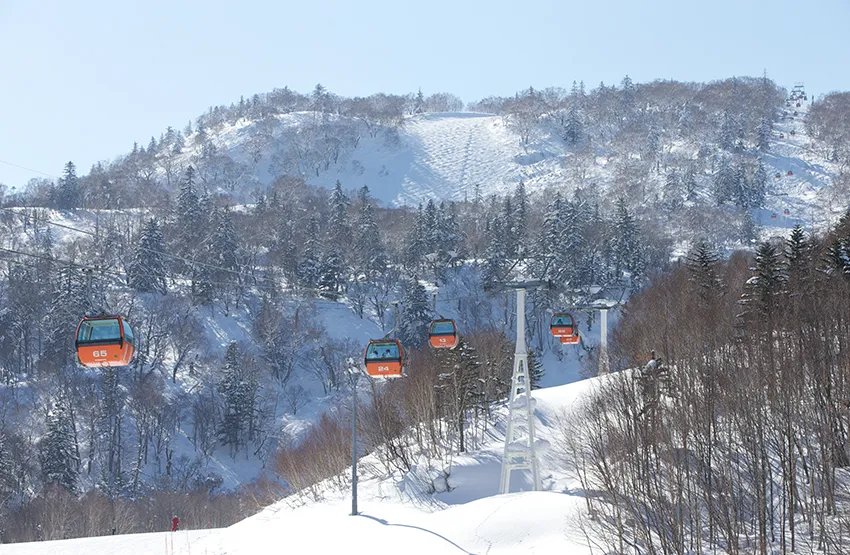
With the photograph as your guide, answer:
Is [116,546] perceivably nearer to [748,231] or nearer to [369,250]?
[369,250]

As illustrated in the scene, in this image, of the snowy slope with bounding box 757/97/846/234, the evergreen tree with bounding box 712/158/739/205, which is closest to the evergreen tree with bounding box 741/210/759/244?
the snowy slope with bounding box 757/97/846/234

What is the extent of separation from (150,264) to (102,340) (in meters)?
84.5

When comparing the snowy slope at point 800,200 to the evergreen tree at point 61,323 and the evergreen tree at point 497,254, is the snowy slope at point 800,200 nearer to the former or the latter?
the evergreen tree at point 497,254

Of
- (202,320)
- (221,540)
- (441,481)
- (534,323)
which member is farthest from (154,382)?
(221,540)

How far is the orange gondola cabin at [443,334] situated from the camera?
109 feet

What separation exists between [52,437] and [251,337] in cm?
3544

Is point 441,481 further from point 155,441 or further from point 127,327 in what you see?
point 155,441

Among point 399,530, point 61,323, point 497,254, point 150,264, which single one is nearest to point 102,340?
point 399,530

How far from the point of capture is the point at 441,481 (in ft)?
146

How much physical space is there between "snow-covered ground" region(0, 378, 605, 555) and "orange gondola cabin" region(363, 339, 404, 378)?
551 cm

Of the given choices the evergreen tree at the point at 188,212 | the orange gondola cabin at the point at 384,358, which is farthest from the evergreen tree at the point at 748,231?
the orange gondola cabin at the point at 384,358

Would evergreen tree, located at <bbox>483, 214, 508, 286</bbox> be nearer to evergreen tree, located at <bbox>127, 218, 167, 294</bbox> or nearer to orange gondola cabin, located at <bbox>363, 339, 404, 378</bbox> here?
evergreen tree, located at <bbox>127, 218, 167, 294</bbox>

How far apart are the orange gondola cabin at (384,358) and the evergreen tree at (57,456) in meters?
50.4

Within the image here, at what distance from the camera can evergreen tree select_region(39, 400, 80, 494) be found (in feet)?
231
